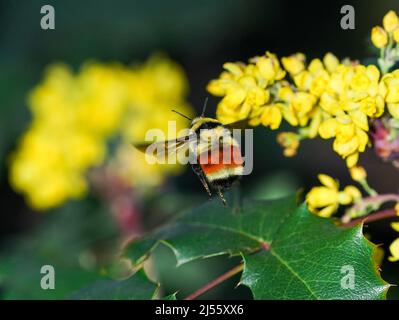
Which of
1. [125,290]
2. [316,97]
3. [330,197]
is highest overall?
[316,97]

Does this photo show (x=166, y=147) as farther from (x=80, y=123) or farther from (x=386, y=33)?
(x=80, y=123)

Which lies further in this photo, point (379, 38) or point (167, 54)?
point (167, 54)

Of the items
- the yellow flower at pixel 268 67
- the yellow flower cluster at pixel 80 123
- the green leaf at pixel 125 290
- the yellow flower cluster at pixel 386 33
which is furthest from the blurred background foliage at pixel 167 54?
the yellow flower cluster at pixel 386 33

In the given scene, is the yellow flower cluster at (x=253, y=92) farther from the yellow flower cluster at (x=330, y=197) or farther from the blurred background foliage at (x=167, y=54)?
the blurred background foliage at (x=167, y=54)

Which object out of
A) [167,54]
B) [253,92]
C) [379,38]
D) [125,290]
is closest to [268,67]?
[253,92]

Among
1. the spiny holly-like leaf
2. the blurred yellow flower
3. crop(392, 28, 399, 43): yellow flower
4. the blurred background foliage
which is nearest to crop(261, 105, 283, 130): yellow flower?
the blurred yellow flower
